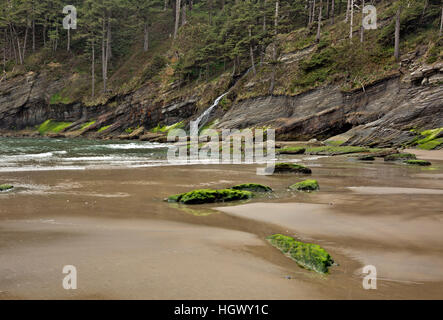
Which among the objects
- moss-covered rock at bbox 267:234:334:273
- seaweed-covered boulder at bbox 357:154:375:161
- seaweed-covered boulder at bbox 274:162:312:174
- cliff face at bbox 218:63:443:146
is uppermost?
cliff face at bbox 218:63:443:146

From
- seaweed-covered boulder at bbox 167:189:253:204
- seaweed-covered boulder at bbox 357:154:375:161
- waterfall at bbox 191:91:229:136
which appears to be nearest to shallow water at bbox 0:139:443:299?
seaweed-covered boulder at bbox 167:189:253:204

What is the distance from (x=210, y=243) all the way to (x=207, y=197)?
2.91m

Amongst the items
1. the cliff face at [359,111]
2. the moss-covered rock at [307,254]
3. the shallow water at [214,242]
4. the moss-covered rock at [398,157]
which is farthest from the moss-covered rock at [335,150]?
the moss-covered rock at [307,254]

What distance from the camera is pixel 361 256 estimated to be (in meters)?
4.02

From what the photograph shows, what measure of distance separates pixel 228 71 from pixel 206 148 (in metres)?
20.4

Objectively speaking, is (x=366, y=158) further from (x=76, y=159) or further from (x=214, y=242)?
(x=76, y=159)

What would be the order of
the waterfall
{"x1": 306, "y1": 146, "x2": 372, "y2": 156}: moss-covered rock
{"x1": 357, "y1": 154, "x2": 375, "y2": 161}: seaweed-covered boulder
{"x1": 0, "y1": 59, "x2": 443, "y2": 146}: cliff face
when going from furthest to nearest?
the waterfall < {"x1": 0, "y1": 59, "x2": 443, "y2": 146}: cliff face < {"x1": 306, "y1": 146, "x2": 372, "y2": 156}: moss-covered rock < {"x1": 357, "y1": 154, "x2": 375, "y2": 161}: seaweed-covered boulder

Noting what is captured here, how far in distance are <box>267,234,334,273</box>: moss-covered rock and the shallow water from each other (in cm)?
12

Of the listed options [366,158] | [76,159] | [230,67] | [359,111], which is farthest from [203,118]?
[366,158]

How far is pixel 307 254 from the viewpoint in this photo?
12.7 ft

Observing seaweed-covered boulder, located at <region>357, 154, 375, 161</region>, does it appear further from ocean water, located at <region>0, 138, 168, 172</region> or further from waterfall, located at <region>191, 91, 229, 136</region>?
waterfall, located at <region>191, 91, 229, 136</region>

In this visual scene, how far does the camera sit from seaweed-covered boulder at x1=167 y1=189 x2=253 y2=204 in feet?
23.4
